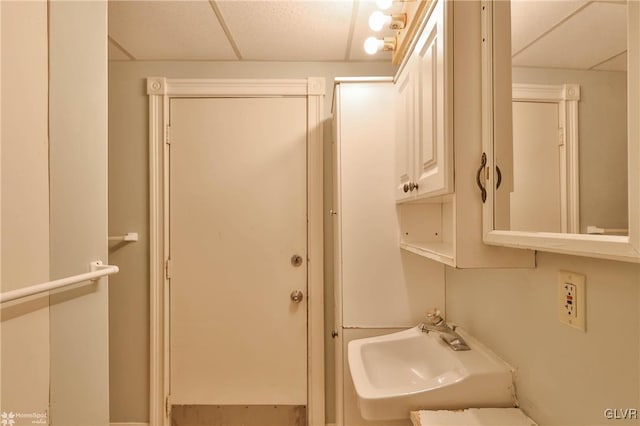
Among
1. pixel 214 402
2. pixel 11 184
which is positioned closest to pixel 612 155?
pixel 11 184

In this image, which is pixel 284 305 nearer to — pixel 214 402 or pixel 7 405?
pixel 214 402

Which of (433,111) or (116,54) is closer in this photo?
(433,111)

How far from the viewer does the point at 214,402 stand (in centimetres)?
175

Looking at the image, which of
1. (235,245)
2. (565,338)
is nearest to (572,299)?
(565,338)

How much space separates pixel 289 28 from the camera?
59.2 inches

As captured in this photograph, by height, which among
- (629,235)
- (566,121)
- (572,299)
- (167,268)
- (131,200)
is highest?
(566,121)

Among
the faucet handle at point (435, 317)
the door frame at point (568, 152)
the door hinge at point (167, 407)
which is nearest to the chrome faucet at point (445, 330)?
the faucet handle at point (435, 317)

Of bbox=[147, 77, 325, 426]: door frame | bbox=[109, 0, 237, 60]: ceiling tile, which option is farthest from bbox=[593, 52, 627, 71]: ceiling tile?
bbox=[109, 0, 237, 60]: ceiling tile

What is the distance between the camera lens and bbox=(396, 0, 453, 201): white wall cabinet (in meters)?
0.82

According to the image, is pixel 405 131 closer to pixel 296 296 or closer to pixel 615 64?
pixel 615 64

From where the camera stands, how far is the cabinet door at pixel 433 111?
2.70 feet

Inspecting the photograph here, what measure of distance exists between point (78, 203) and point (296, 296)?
1.18 metres

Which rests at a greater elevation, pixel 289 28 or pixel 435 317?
pixel 289 28

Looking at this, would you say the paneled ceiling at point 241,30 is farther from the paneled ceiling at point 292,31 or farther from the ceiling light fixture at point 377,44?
the ceiling light fixture at point 377,44
